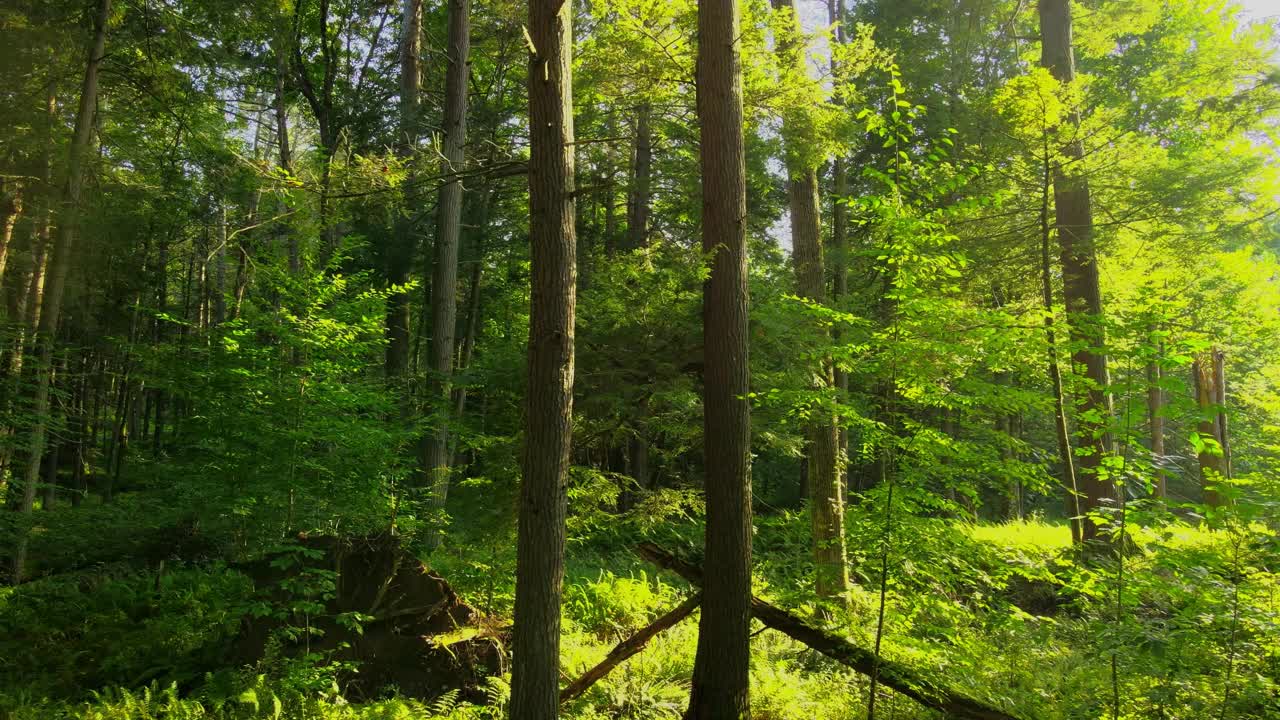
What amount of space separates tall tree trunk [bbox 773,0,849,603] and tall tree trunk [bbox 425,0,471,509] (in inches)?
171

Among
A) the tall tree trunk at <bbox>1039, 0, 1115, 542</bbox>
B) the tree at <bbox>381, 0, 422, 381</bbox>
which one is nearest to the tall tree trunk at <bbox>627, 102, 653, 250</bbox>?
the tree at <bbox>381, 0, 422, 381</bbox>

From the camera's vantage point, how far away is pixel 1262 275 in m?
9.06

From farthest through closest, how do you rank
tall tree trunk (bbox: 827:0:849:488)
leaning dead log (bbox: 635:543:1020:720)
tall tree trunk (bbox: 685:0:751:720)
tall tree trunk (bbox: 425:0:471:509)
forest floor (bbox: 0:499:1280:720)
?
1. tall tree trunk (bbox: 827:0:849:488)
2. tall tree trunk (bbox: 425:0:471:509)
3. tall tree trunk (bbox: 685:0:751:720)
4. leaning dead log (bbox: 635:543:1020:720)
5. forest floor (bbox: 0:499:1280:720)

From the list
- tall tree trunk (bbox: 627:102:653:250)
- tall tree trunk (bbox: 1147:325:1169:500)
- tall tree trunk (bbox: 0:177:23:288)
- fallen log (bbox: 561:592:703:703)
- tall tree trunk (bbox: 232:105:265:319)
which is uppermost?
tall tree trunk (bbox: 627:102:653:250)

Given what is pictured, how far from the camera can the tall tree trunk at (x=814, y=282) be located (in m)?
6.57

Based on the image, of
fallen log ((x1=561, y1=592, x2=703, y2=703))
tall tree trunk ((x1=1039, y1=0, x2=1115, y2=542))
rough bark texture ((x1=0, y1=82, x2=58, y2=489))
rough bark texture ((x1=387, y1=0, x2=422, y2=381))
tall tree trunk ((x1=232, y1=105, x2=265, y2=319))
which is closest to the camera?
fallen log ((x1=561, y1=592, x2=703, y2=703))

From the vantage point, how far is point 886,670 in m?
4.59

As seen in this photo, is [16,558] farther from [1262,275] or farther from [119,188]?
[1262,275]

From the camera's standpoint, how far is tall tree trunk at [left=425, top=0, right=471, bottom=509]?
337 inches

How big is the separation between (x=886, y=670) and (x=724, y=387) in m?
2.38

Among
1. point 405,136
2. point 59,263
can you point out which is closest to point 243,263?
point 59,263

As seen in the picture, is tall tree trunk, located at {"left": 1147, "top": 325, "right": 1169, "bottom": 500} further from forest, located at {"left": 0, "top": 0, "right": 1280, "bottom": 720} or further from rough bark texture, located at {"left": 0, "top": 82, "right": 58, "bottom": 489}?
rough bark texture, located at {"left": 0, "top": 82, "right": 58, "bottom": 489}

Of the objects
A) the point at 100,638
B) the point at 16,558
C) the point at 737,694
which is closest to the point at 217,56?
the point at 16,558

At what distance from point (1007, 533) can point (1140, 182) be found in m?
6.47
